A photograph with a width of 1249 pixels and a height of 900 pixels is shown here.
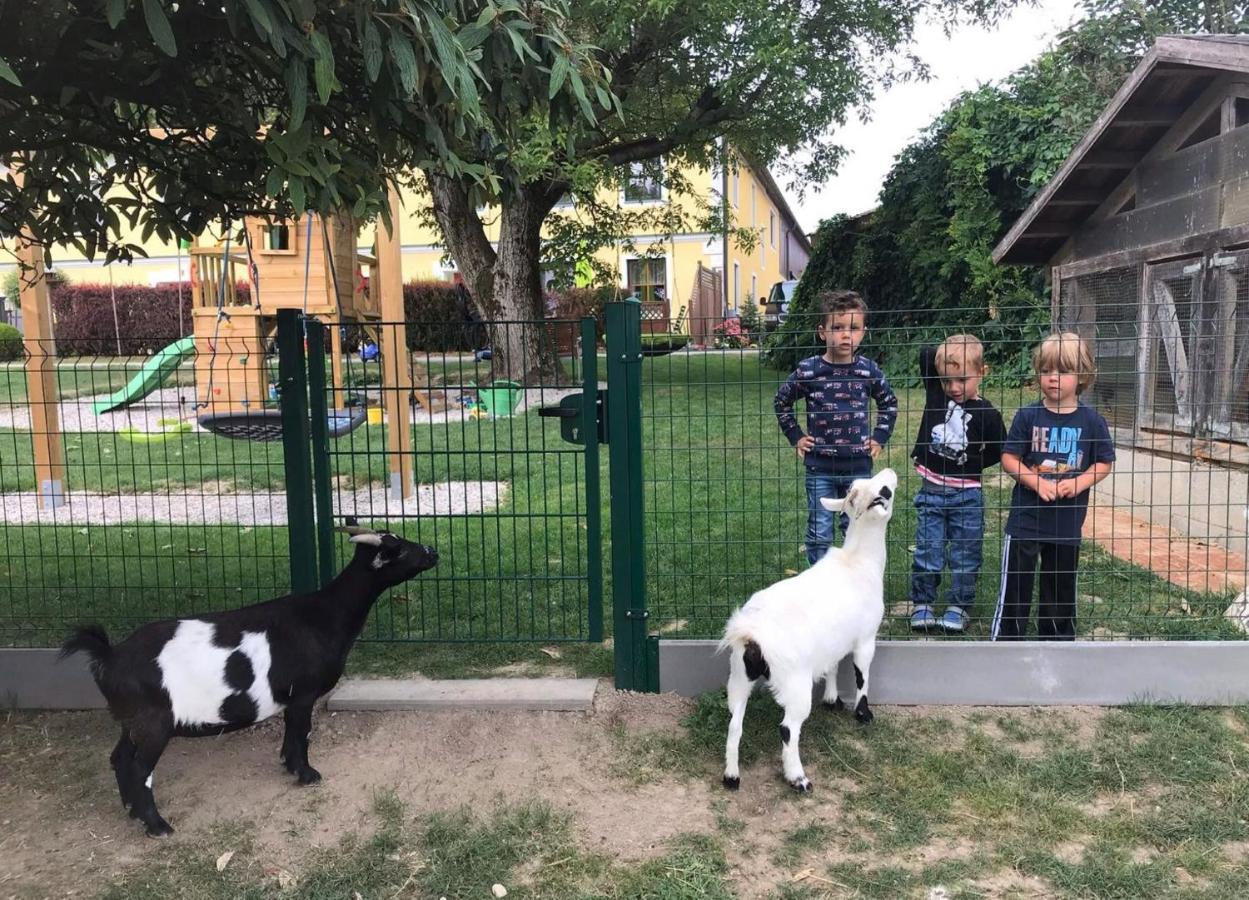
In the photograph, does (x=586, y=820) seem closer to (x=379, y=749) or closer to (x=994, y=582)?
(x=379, y=749)

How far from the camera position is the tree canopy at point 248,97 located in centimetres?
248

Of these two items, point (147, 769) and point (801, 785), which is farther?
point (801, 785)

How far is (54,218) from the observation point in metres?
4.41

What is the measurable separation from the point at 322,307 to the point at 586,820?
913 cm

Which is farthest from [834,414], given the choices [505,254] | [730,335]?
[505,254]

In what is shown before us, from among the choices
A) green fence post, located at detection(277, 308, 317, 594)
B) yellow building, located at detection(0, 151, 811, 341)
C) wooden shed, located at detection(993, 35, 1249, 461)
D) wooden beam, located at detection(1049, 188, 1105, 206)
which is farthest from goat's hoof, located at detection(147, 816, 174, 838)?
yellow building, located at detection(0, 151, 811, 341)

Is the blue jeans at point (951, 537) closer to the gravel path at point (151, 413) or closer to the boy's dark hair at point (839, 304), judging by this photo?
the boy's dark hair at point (839, 304)

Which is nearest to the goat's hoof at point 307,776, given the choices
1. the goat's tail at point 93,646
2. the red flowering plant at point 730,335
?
the goat's tail at point 93,646

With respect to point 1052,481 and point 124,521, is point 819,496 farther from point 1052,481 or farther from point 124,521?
point 124,521

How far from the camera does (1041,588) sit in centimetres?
436

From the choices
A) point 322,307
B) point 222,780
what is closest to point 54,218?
point 222,780

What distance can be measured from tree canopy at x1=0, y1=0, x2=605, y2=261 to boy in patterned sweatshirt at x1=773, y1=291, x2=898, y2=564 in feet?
5.97

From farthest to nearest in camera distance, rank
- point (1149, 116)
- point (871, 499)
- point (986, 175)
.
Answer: point (986, 175) < point (1149, 116) < point (871, 499)

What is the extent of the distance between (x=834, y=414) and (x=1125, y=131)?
5.18 metres
